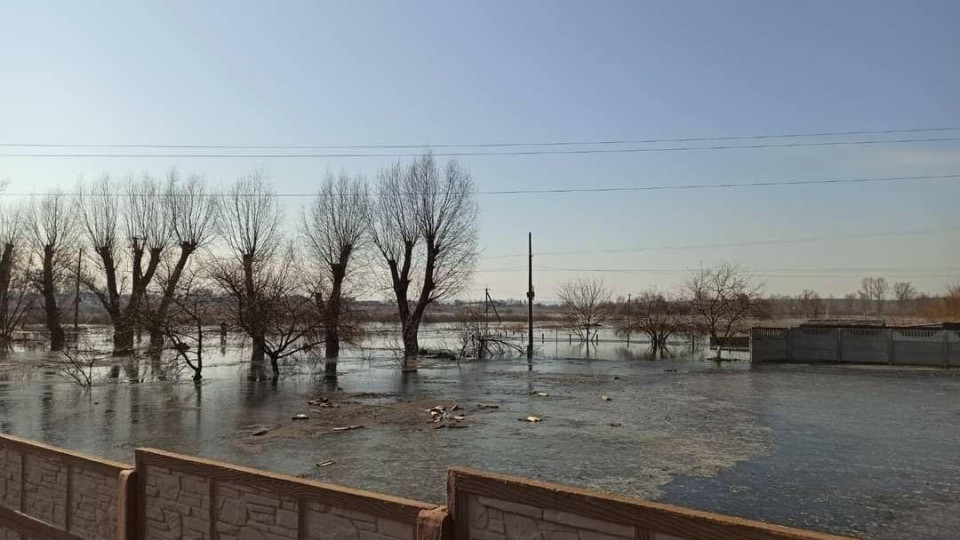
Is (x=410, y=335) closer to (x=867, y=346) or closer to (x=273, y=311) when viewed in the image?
(x=273, y=311)

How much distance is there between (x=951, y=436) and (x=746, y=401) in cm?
553

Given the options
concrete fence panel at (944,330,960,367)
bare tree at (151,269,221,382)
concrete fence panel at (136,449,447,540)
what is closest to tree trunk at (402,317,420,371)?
bare tree at (151,269,221,382)

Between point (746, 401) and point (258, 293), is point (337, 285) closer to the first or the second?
point (258, 293)

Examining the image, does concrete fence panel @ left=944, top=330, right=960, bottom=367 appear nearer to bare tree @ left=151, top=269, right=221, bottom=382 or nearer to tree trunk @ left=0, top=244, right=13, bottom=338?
bare tree @ left=151, top=269, right=221, bottom=382

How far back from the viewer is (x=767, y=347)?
31453 millimetres

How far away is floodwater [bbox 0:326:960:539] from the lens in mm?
9062

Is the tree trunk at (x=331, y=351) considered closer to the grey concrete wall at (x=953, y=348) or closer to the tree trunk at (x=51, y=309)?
the tree trunk at (x=51, y=309)

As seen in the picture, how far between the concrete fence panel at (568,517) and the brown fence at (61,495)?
4.36 meters

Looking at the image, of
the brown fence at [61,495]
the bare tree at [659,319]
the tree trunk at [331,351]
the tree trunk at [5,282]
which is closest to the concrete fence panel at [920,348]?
the bare tree at [659,319]

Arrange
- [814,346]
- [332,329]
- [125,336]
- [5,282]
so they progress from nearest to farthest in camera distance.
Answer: [125,336] → [332,329] → [814,346] → [5,282]

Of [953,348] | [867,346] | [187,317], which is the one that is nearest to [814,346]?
[867,346]

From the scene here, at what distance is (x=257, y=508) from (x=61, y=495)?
12.4 ft

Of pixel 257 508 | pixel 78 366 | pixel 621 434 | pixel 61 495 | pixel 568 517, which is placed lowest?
pixel 621 434

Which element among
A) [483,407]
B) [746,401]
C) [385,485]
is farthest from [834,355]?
[385,485]
